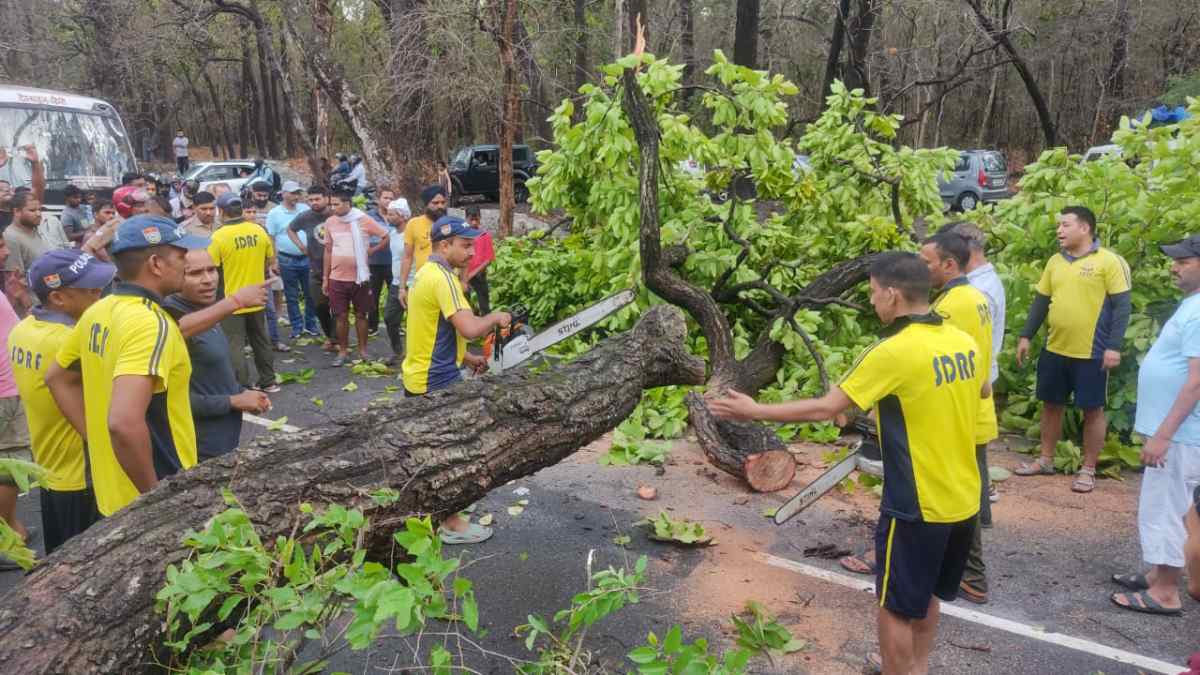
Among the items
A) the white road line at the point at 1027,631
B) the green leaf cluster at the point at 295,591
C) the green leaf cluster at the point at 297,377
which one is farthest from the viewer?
the green leaf cluster at the point at 297,377

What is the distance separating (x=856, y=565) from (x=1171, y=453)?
1.58 meters

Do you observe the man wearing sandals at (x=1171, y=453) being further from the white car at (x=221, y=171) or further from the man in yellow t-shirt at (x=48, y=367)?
the white car at (x=221, y=171)

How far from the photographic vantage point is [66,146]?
10945mm

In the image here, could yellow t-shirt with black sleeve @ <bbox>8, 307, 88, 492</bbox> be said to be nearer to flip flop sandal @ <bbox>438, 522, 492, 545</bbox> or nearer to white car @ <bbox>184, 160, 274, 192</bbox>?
flip flop sandal @ <bbox>438, 522, 492, 545</bbox>

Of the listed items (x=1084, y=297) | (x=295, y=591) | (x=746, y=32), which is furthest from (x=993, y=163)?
(x=295, y=591)

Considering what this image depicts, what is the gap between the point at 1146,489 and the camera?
13.1ft

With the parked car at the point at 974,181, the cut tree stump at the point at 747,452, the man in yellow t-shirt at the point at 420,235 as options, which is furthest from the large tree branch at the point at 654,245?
the parked car at the point at 974,181

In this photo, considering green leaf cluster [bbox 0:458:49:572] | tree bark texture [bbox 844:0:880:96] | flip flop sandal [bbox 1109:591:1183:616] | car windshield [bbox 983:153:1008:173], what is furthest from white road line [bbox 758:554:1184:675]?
car windshield [bbox 983:153:1008:173]

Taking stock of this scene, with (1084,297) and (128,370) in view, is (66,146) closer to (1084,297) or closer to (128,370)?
(128,370)

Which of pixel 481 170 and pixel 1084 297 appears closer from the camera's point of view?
pixel 1084 297

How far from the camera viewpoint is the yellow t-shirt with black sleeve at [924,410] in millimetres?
2980

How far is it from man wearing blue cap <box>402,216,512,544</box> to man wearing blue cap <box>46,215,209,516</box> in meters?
1.43

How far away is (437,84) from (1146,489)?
10371mm

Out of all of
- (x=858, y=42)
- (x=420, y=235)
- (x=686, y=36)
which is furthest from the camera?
(x=686, y=36)
